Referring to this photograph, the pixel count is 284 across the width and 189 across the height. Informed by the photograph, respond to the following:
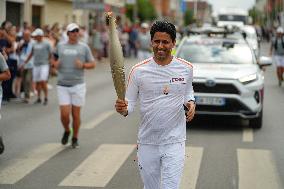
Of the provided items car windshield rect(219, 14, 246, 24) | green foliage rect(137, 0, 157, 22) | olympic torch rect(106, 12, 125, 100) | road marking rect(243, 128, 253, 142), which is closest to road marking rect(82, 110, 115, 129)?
road marking rect(243, 128, 253, 142)

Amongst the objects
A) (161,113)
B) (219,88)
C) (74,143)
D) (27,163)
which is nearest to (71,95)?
(74,143)

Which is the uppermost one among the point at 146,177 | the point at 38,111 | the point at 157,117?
the point at 157,117

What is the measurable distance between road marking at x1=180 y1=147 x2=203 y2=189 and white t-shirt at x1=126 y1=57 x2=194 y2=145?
2.53 m

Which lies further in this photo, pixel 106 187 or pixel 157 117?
pixel 106 187

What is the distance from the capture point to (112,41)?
5.05 m

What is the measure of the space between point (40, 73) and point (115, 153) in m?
6.99

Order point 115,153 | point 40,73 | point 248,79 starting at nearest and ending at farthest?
point 115,153 < point 248,79 < point 40,73

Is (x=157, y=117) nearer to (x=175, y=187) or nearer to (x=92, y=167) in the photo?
(x=175, y=187)

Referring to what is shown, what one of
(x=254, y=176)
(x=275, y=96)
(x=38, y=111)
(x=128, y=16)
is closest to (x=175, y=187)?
(x=254, y=176)

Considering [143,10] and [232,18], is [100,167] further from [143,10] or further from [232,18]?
[143,10]

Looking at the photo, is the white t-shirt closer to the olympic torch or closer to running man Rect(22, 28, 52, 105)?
the olympic torch

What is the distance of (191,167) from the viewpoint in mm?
9195

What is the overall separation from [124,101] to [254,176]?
3762 mm

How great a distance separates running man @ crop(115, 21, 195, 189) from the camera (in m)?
5.52
